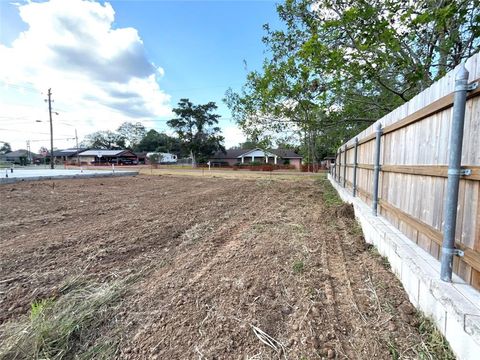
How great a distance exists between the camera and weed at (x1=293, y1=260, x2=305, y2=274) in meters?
2.97

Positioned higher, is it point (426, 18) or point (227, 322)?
point (426, 18)

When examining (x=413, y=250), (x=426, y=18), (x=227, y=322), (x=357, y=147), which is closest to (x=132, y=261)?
(x=227, y=322)

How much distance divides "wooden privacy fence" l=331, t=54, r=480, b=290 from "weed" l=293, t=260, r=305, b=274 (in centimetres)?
120

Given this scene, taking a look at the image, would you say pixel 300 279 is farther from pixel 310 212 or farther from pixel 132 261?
pixel 310 212

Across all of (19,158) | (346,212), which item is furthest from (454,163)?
(19,158)

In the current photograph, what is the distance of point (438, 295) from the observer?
171 centimetres

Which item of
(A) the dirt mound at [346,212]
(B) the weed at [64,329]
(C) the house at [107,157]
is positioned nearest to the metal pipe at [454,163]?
(B) the weed at [64,329]

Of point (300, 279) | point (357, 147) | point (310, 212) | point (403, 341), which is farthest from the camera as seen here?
point (310, 212)

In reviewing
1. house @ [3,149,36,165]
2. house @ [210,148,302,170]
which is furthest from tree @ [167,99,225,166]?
house @ [3,149,36,165]

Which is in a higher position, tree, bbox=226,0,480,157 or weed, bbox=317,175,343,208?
tree, bbox=226,0,480,157

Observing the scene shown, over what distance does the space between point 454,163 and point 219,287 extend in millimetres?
2235

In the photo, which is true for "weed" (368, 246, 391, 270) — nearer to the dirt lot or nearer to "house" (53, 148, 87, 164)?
the dirt lot

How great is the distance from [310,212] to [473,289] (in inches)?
185

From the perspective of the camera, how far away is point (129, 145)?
89.7m
